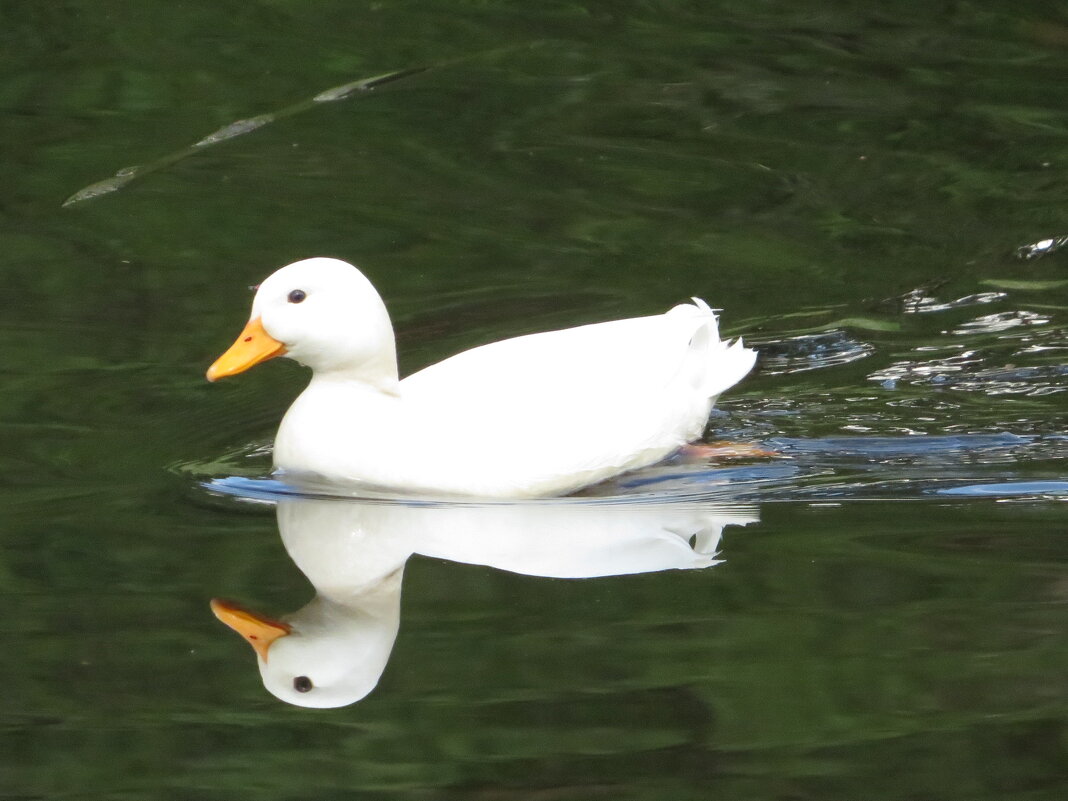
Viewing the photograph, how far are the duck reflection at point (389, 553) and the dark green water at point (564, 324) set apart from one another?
0.09 m

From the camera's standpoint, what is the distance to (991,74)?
35.2ft

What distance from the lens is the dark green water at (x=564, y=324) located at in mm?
4371

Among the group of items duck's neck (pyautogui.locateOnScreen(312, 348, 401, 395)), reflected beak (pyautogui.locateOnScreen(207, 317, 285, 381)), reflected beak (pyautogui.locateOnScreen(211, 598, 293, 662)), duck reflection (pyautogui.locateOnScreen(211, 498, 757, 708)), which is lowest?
duck reflection (pyautogui.locateOnScreen(211, 498, 757, 708))

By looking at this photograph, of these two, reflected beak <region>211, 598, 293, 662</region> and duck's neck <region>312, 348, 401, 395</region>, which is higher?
duck's neck <region>312, 348, 401, 395</region>

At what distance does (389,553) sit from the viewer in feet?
18.3

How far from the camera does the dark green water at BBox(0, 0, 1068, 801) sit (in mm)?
4371

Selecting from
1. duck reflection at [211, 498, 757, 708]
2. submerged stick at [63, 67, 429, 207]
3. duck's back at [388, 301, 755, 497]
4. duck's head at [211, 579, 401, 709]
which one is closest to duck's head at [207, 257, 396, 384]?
duck's back at [388, 301, 755, 497]

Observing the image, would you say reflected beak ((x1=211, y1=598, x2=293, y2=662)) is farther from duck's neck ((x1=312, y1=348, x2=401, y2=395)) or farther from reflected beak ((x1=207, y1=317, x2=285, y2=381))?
duck's neck ((x1=312, y1=348, x2=401, y2=395))

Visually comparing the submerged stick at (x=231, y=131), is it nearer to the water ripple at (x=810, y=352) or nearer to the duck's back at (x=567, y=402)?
the duck's back at (x=567, y=402)

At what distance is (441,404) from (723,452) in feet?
4.12

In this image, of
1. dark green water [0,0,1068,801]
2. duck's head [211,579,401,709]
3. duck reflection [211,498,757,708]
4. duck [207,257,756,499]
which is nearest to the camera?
dark green water [0,0,1068,801]

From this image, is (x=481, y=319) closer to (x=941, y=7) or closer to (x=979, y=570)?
(x=979, y=570)

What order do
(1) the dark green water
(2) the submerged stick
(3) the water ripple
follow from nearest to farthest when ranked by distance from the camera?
1. (1) the dark green water
2. (3) the water ripple
3. (2) the submerged stick

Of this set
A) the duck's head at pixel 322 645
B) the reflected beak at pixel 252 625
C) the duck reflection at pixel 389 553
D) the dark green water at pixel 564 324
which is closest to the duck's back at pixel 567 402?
the duck reflection at pixel 389 553
